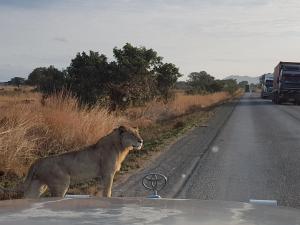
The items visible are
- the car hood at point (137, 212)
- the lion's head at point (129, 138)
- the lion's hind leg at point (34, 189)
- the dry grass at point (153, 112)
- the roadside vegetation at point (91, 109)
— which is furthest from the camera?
the dry grass at point (153, 112)

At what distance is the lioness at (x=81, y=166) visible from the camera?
7.03m

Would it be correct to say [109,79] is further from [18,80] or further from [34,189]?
[18,80]

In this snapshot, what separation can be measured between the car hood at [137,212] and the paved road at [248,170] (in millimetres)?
5108

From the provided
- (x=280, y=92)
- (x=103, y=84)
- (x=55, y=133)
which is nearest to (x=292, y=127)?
(x=103, y=84)

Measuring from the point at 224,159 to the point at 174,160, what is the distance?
1.12m

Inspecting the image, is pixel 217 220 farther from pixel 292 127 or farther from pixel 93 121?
pixel 292 127

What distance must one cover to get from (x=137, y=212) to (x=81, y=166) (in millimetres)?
4467

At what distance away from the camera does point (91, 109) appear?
1770cm

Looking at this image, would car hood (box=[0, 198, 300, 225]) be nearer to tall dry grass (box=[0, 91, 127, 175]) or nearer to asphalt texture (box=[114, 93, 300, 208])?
asphalt texture (box=[114, 93, 300, 208])

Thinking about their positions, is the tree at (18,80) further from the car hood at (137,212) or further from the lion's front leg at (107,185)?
the car hood at (137,212)

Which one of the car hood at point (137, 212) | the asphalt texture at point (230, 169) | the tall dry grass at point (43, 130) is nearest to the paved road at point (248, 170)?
the asphalt texture at point (230, 169)

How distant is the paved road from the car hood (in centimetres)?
511

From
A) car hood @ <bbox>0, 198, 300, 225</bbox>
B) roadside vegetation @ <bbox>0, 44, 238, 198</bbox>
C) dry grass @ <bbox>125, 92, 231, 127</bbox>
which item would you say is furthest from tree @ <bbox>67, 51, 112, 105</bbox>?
car hood @ <bbox>0, 198, 300, 225</bbox>

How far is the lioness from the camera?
7031 millimetres
